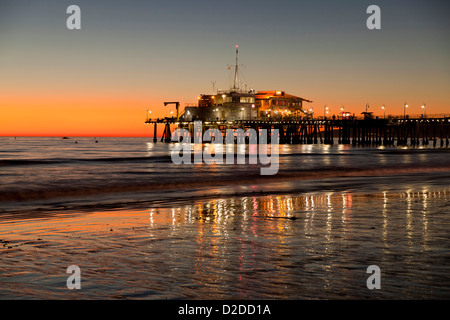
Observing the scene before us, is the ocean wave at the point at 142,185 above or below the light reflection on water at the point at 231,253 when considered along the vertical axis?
below

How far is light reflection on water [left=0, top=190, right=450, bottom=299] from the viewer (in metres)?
6.77

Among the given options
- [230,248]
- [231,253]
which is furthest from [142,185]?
[231,253]

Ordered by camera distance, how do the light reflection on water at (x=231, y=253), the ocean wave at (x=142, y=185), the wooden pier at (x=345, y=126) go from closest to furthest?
the light reflection on water at (x=231, y=253) → the ocean wave at (x=142, y=185) → the wooden pier at (x=345, y=126)

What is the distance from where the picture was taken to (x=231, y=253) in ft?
28.9

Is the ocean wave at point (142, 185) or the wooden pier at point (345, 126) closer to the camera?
the ocean wave at point (142, 185)

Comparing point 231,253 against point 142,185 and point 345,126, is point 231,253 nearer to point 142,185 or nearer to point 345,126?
point 142,185

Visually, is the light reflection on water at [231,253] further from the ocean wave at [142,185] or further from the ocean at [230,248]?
the ocean wave at [142,185]

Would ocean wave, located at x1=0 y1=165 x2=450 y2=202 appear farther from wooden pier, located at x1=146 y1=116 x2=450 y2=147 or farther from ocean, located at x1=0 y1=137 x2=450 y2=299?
wooden pier, located at x1=146 y1=116 x2=450 y2=147

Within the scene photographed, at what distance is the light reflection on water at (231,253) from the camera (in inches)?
267

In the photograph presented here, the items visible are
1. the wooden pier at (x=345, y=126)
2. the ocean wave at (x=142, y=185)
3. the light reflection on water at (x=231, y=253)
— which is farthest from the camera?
the wooden pier at (x=345, y=126)

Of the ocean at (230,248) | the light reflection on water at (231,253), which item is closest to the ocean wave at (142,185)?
the ocean at (230,248)

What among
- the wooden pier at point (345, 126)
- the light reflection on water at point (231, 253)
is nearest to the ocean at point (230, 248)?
the light reflection on water at point (231, 253)

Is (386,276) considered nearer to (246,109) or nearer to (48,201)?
(48,201)
